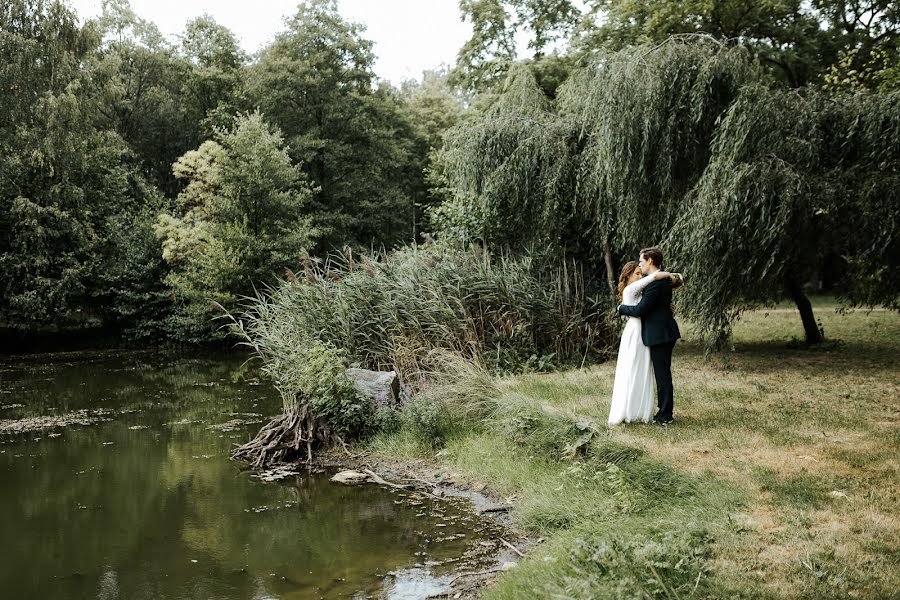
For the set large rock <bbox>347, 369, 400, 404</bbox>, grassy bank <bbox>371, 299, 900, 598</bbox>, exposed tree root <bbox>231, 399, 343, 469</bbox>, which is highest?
large rock <bbox>347, 369, 400, 404</bbox>

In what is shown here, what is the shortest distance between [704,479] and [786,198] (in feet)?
17.0

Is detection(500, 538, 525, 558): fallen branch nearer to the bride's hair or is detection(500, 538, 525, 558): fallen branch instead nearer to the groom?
the groom

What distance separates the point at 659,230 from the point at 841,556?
25.8ft

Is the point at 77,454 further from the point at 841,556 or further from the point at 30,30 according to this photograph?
the point at 30,30

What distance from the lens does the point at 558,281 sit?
39.8 ft

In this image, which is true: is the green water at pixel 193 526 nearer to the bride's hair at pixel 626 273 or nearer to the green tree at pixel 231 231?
the bride's hair at pixel 626 273

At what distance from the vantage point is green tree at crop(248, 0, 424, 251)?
29750 mm

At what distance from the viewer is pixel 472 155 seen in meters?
13.2

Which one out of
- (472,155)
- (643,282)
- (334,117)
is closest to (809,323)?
(472,155)

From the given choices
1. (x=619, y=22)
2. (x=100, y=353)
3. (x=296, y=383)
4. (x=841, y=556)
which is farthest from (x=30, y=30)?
(x=841, y=556)

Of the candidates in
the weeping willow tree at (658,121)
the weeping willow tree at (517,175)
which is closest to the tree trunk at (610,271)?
the weeping willow tree at (517,175)

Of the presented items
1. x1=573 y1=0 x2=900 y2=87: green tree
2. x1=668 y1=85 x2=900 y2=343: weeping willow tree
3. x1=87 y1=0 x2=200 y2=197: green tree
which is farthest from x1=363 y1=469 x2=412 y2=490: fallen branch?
x1=87 y1=0 x2=200 y2=197: green tree

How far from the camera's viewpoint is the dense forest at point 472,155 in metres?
10.0

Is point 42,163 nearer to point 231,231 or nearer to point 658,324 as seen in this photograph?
point 231,231
